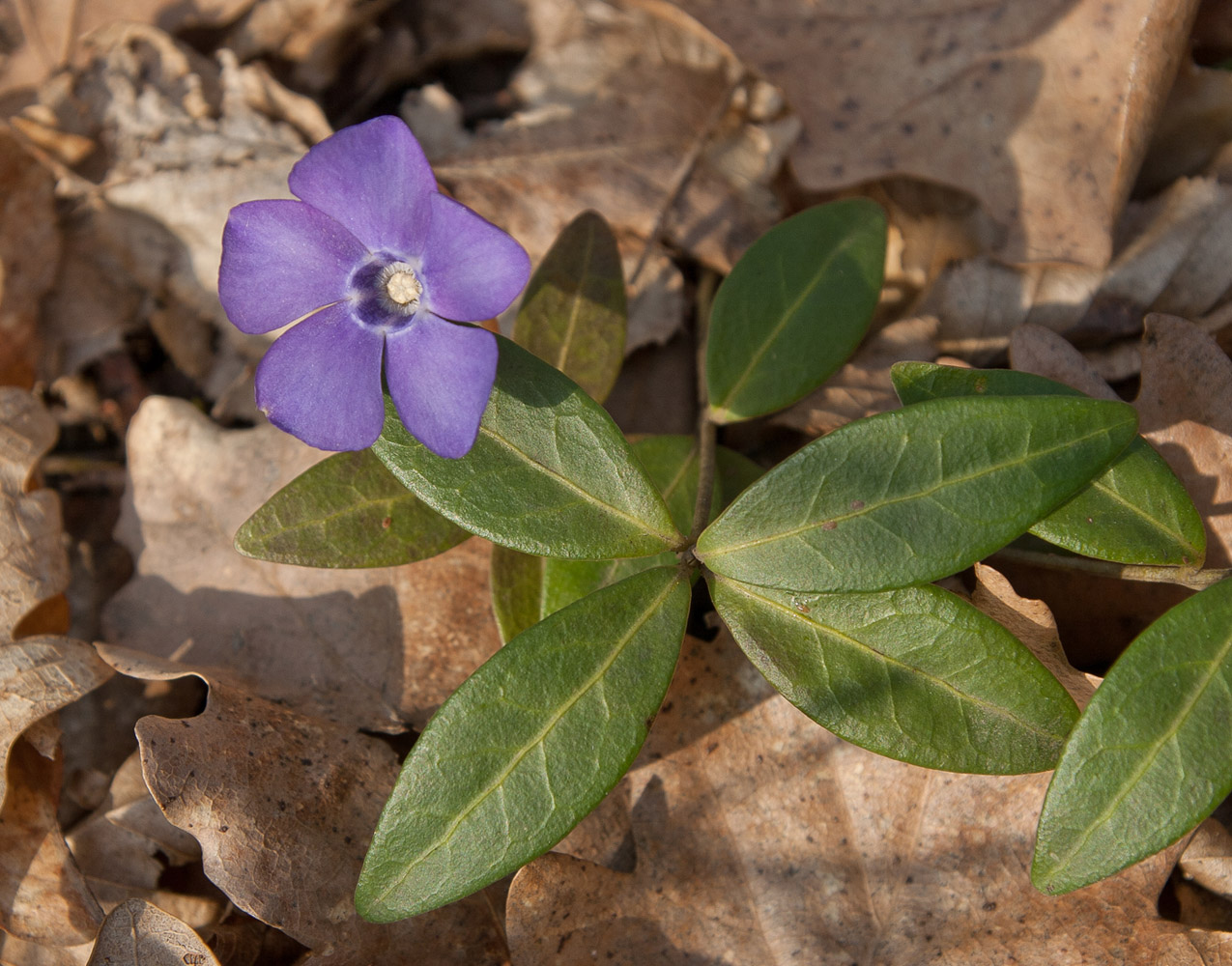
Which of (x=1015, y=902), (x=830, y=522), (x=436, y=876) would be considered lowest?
(x=1015, y=902)

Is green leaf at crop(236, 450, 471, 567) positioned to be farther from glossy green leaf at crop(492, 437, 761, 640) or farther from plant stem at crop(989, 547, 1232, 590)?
plant stem at crop(989, 547, 1232, 590)

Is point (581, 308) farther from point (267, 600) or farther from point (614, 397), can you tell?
point (267, 600)

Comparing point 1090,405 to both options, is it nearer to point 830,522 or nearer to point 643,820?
point 830,522

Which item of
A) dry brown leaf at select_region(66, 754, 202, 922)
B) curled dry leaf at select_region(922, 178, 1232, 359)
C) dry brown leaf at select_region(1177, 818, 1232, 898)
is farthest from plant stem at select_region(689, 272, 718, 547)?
dry brown leaf at select_region(66, 754, 202, 922)

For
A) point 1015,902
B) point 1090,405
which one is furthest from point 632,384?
point 1015,902

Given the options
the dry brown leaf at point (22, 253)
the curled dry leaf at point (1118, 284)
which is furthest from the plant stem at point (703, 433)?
the dry brown leaf at point (22, 253)

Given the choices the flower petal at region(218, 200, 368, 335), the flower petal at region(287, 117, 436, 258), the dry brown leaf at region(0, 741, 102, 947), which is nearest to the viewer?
the flower petal at region(287, 117, 436, 258)

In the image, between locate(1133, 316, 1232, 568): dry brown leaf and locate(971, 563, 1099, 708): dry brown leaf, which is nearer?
locate(971, 563, 1099, 708): dry brown leaf
